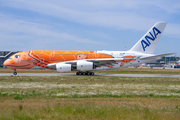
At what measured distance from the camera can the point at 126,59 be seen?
31.7m

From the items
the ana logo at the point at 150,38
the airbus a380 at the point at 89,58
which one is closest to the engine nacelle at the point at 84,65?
the airbus a380 at the point at 89,58

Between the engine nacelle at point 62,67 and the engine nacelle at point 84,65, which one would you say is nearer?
the engine nacelle at point 62,67

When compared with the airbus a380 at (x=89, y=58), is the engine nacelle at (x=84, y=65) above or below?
below

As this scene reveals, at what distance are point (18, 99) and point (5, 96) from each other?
Answer: 1520 mm

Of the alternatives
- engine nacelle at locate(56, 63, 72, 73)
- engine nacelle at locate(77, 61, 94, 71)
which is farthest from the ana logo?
engine nacelle at locate(56, 63, 72, 73)

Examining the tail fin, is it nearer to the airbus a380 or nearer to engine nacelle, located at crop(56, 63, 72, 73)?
the airbus a380

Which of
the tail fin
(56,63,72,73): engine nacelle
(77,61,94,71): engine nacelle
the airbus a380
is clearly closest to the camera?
(56,63,72,73): engine nacelle

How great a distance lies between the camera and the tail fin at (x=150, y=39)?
31.8m

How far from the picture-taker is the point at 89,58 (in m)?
31.5

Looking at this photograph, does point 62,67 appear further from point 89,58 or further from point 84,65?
point 89,58

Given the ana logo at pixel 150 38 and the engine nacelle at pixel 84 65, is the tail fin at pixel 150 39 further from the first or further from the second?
the engine nacelle at pixel 84 65

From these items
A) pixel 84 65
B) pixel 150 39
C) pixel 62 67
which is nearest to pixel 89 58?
pixel 84 65

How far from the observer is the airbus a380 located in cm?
2995

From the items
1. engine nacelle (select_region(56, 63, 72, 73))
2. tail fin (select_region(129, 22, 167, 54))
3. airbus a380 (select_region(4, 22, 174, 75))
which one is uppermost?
tail fin (select_region(129, 22, 167, 54))
